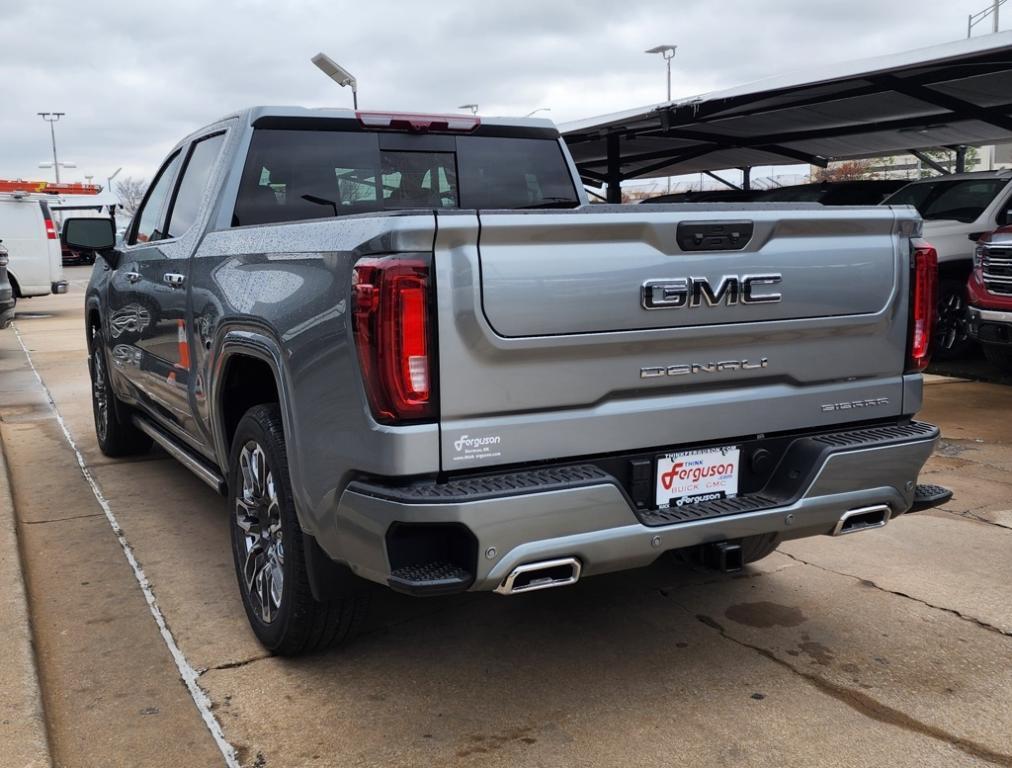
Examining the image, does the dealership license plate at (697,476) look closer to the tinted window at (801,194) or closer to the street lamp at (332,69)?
the street lamp at (332,69)

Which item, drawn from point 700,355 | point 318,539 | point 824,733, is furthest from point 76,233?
point 824,733

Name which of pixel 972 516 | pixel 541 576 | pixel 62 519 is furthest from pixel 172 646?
pixel 972 516

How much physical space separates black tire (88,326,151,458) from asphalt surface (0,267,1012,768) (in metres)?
1.39

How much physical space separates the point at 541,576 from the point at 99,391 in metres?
4.91

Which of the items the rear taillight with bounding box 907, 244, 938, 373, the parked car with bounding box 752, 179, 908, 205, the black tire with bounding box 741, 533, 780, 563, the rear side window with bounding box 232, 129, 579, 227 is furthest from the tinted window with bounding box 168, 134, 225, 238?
the parked car with bounding box 752, 179, 908, 205

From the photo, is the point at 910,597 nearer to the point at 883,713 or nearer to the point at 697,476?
the point at 883,713

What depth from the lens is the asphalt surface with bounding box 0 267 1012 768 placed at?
2.94 m

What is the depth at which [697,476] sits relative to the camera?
3.12 meters

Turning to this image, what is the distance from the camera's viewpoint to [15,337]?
14922 mm

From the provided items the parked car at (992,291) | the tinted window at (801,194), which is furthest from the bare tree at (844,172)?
the parked car at (992,291)

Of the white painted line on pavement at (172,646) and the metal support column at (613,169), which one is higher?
the metal support column at (613,169)

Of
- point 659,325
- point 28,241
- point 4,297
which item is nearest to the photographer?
point 659,325

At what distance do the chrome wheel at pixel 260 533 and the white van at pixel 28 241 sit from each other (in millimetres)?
15133

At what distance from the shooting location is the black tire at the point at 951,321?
10.3 metres
